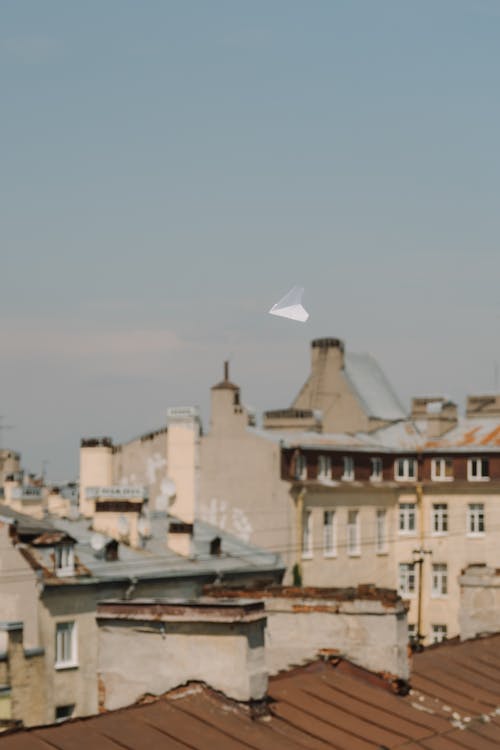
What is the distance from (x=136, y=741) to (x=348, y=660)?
7121 mm

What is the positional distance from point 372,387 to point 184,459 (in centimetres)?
1714

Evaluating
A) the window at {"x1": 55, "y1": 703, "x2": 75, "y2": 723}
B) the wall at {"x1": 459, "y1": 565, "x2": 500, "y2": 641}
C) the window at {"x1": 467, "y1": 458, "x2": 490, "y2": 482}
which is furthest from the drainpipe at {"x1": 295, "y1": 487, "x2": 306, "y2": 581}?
the wall at {"x1": 459, "y1": 565, "x2": 500, "y2": 641}

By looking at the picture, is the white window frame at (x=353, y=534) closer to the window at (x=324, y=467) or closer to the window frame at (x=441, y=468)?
the window at (x=324, y=467)

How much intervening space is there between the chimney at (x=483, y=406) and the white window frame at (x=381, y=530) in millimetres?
8012

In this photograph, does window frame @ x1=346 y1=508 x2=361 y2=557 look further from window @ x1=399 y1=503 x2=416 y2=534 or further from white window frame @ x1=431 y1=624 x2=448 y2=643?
white window frame @ x1=431 y1=624 x2=448 y2=643

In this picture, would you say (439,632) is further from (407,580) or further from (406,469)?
(406,469)

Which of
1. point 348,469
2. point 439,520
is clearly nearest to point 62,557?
point 348,469

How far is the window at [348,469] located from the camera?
213 ft

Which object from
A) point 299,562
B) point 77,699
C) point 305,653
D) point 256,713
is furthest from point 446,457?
point 256,713

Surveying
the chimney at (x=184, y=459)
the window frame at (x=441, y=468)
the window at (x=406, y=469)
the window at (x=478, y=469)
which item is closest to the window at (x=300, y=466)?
the chimney at (x=184, y=459)

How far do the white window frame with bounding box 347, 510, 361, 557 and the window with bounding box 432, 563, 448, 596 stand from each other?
16.3 ft

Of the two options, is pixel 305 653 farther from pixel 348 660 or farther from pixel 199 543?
pixel 199 543

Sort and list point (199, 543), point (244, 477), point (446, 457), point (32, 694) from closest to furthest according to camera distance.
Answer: point (32, 694) < point (199, 543) < point (244, 477) < point (446, 457)

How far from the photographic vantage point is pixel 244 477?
202ft
